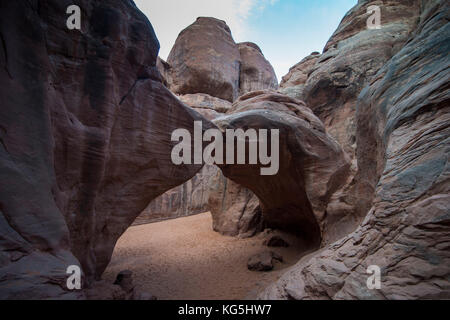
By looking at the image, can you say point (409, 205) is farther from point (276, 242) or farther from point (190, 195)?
point (190, 195)

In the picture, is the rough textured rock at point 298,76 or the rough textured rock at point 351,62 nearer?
the rough textured rock at point 351,62

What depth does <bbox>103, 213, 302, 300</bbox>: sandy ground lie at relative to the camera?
5129mm

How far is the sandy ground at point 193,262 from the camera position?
5.13m

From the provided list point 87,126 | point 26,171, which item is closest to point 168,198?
point 87,126

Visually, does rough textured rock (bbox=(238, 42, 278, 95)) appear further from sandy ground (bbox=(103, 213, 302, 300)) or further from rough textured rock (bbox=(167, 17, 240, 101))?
sandy ground (bbox=(103, 213, 302, 300))

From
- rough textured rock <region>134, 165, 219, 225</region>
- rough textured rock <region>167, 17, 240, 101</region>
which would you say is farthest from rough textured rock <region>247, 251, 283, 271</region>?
rough textured rock <region>167, 17, 240, 101</region>

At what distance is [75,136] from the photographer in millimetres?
3492

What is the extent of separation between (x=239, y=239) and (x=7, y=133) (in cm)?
817

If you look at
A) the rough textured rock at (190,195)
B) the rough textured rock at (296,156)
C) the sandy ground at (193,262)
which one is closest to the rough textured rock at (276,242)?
the sandy ground at (193,262)

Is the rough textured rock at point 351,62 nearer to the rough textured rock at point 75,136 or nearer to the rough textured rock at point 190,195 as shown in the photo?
the rough textured rock at point 190,195

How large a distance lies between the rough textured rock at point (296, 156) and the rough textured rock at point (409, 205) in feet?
9.33

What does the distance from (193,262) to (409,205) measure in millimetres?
6011

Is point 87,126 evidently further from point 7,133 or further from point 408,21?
point 408,21

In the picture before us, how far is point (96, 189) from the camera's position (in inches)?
150
